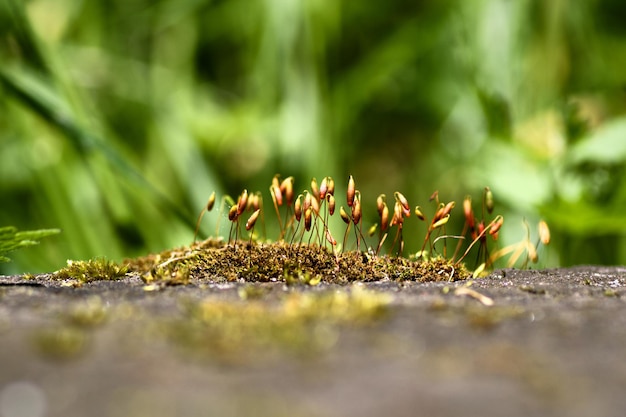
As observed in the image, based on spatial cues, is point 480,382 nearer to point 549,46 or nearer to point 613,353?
point 613,353

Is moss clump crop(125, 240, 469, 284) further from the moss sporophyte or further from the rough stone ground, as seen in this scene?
the rough stone ground

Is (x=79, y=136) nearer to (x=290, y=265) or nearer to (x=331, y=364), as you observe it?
(x=290, y=265)

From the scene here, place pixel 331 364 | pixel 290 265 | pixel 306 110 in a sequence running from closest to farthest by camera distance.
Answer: pixel 331 364
pixel 290 265
pixel 306 110

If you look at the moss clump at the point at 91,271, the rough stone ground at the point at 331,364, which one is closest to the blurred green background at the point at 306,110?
the moss clump at the point at 91,271

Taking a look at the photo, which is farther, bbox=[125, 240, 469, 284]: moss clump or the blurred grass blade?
the blurred grass blade

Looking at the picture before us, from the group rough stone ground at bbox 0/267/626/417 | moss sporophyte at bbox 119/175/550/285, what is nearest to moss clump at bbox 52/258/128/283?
moss sporophyte at bbox 119/175/550/285

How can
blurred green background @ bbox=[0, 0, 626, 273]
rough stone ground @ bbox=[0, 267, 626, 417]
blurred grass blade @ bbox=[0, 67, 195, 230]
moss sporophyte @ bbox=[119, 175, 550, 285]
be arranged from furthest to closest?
blurred green background @ bbox=[0, 0, 626, 273], blurred grass blade @ bbox=[0, 67, 195, 230], moss sporophyte @ bbox=[119, 175, 550, 285], rough stone ground @ bbox=[0, 267, 626, 417]

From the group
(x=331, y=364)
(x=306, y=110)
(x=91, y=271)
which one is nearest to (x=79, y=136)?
(x=91, y=271)
